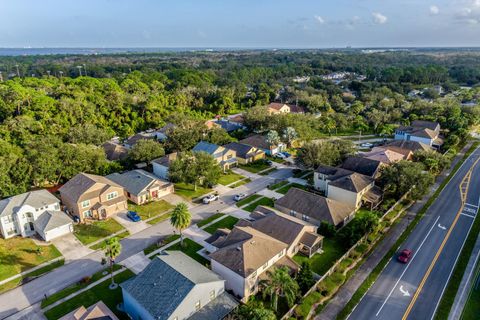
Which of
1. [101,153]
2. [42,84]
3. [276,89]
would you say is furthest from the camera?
[276,89]

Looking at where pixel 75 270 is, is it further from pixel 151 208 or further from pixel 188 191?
pixel 188 191

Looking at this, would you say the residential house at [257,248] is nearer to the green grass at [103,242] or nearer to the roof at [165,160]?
the green grass at [103,242]

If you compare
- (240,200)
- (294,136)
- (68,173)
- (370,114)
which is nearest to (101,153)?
(68,173)

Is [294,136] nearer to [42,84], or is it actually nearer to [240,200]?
[240,200]

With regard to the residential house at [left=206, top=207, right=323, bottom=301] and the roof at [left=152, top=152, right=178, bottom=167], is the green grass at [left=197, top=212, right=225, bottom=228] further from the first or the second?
the roof at [left=152, top=152, right=178, bottom=167]

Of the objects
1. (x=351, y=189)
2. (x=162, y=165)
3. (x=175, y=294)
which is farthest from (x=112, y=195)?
(x=351, y=189)

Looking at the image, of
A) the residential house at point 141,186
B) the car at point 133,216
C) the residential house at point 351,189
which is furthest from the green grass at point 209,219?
the residential house at point 351,189
